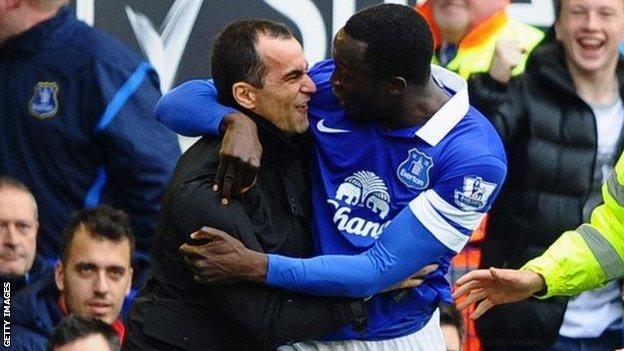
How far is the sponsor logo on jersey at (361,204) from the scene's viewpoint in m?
5.99

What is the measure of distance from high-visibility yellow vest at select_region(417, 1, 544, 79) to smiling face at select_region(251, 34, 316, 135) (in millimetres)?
1938

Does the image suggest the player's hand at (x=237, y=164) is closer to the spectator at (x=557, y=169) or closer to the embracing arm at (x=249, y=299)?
the embracing arm at (x=249, y=299)

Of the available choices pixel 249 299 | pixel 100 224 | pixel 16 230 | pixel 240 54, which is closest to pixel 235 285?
pixel 249 299

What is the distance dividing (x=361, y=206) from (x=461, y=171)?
317 millimetres

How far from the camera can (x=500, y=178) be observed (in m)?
5.91

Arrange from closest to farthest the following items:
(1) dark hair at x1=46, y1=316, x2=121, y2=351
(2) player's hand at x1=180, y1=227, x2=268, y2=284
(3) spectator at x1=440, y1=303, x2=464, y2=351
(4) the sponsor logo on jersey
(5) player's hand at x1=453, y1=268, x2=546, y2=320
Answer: (2) player's hand at x1=180, y1=227, x2=268, y2=284 → (4) the sponsor logo on jersey → (5) player's hand at x1=453, y1=268, x2=546, y2=320 → (1) dark hair at x1=46, y1=316, x2=121, y2=351 → (3) spectator at x1=440, y1=303, x2=464, y2=351

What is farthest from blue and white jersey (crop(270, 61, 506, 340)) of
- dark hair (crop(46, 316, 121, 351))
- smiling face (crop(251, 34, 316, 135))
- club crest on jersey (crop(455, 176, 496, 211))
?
dark hair (crop(46, 316, 121, 351))

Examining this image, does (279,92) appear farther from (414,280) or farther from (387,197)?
(414,280)

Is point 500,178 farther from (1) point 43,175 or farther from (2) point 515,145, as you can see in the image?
(1) point 43,175

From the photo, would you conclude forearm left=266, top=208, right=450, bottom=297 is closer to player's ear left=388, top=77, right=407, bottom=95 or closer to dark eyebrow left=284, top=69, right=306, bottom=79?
player's ear left=388, top=77, right=407, bottom=95

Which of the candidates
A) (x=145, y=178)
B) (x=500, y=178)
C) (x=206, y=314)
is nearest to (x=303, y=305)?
(x=206, y=314)

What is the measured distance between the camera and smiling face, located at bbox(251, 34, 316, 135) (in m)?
6.00

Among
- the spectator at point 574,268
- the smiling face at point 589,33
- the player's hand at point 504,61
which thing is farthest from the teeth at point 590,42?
the spectator at point 574,268

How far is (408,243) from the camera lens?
585 cm
